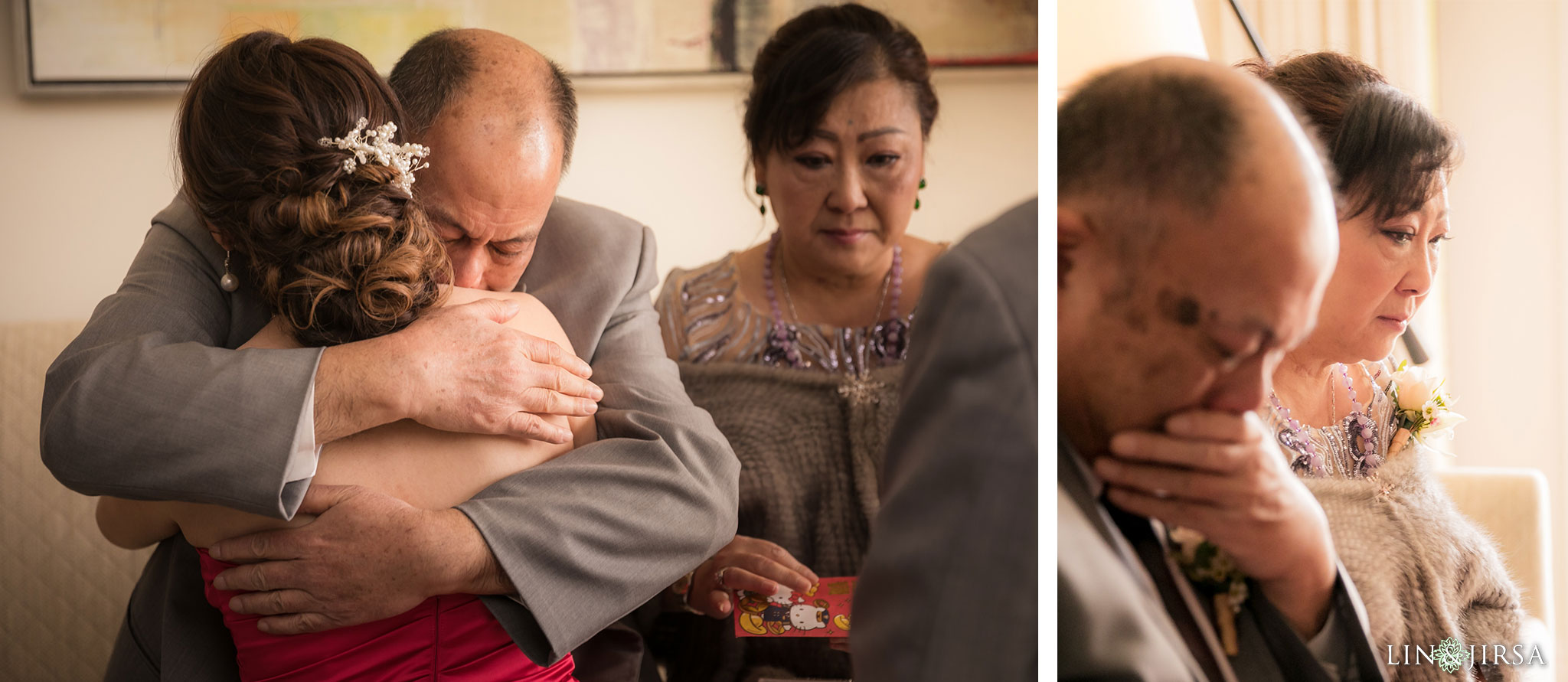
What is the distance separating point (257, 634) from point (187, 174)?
1.83 feet

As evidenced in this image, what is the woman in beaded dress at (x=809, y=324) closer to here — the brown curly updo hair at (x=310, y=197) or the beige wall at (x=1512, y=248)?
the brown curly updo hair at (x=310, y=197)

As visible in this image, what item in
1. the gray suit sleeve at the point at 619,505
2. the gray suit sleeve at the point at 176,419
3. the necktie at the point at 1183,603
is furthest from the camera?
the necktie at the point at 1183,603

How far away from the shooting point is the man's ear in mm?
1314

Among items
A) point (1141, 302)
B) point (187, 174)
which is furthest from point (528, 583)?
point (1141, 302)

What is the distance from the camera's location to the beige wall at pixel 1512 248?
1334 millimetres

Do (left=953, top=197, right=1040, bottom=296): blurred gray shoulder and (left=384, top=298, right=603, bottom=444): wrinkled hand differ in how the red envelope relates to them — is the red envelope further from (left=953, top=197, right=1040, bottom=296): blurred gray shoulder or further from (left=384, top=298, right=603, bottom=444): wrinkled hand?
(left=953, top=197, right=1040, bottom=296): blurred gray shoulder

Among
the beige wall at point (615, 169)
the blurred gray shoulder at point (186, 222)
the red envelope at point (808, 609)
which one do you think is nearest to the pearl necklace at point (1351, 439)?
the beige wall at point (615, 169)

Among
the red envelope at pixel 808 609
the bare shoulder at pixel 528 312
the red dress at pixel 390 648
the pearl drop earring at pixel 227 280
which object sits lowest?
the red envelope at pixel 808 609

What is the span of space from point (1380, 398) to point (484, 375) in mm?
1164

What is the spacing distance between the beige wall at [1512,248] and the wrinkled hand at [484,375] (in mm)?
1177

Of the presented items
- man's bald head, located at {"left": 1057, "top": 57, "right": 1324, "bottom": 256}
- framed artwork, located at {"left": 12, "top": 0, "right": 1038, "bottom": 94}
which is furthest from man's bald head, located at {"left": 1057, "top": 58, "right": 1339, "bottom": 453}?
framed artwork, located at {"left": 12, "top": 0, "right": 1038, "bottom": 94}

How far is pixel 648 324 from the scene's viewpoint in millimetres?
1332

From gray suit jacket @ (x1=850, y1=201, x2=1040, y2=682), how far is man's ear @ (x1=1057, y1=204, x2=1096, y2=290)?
0.03 m

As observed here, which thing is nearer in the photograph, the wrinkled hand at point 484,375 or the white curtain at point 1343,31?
the wrinkled hand at point 484,375
